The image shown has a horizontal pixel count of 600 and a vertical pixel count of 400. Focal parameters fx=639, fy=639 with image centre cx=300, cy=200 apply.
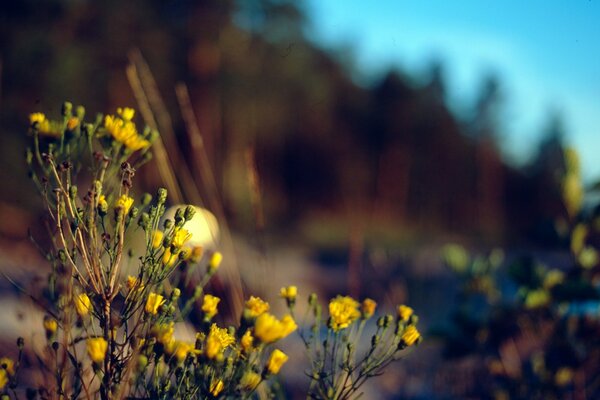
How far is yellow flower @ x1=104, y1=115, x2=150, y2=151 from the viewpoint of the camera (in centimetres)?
140

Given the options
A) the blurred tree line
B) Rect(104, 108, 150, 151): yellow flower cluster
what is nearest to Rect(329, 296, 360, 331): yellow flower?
Rect(104, 108, 150, 151): yellow flower cluster

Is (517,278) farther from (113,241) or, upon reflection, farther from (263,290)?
(113,241)

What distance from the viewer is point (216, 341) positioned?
1.17 metres

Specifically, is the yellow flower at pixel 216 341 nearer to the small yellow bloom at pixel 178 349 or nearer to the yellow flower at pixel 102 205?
the small yellow bloom at pixel 178 349

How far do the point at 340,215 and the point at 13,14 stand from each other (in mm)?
16735

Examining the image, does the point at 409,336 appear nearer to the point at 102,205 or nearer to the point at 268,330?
the point at 268,330

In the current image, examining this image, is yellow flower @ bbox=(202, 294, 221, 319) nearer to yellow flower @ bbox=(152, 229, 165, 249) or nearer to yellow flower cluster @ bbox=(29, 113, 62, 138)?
yellow flower @ bbox=(152, 229, 165, 249)

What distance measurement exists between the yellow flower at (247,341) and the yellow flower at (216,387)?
0.27ft

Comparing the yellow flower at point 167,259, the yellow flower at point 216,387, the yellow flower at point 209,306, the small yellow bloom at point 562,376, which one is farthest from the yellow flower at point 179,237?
the small yellow bloom at point 562,376

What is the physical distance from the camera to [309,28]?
16688 mm

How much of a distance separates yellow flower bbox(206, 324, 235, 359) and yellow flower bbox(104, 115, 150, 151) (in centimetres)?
46

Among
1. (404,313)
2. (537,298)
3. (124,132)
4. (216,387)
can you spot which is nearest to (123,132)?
(124,132)

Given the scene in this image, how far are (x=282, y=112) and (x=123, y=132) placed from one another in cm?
1862

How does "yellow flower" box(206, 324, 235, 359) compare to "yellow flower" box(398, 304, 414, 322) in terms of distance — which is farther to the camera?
"yellow flower" box(398, 304, 414, 322)
